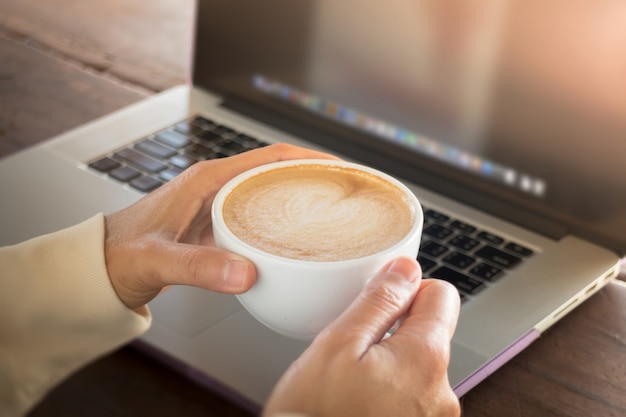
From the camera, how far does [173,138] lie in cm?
98

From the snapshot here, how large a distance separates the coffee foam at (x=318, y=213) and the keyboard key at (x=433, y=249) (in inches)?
7.1

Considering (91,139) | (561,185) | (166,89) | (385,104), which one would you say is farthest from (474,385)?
(166,89)

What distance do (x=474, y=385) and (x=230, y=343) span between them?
0.20 m

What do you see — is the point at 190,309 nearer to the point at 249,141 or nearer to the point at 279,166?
the point at 279,166

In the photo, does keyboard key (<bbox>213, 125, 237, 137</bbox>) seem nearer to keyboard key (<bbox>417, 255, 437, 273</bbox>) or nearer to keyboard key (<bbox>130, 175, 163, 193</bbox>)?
keyboard key (<bbox>130, 175, 163, 193</bbox>)

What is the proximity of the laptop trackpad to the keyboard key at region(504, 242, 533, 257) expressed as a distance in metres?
0.28

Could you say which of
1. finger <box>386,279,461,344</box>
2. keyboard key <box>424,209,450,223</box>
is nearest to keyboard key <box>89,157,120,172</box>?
keyboard key <box>424,209,450,223</box>

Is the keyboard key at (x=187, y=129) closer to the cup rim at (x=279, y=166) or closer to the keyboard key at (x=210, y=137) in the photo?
the keyboard key at (x=210, y=137)

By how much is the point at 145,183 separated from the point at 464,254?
13.4 inches

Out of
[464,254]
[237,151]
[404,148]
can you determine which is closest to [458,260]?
[464,254]

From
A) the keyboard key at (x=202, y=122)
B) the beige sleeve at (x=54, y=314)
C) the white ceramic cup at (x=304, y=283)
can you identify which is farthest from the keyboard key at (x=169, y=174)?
the white ceramic cup at (x=304, y=283)

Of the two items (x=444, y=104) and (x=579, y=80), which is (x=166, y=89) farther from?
(x=579, y=80)

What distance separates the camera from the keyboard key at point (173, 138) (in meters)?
0.97

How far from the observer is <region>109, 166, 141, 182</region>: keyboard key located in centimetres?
90
